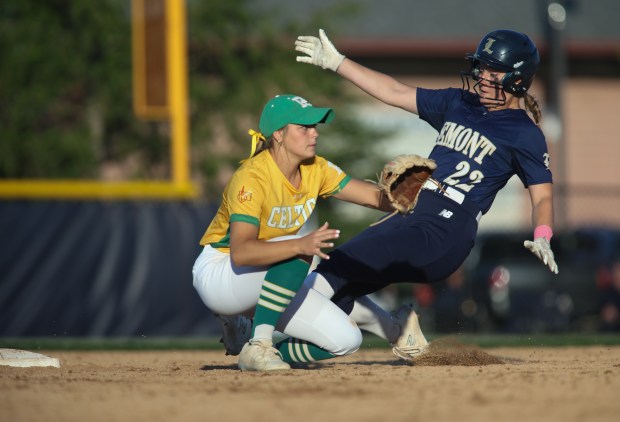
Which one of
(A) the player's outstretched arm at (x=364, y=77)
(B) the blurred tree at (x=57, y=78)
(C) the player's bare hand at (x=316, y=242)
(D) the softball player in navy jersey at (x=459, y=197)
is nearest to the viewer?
(C) the player's bare hand at (x=316, y=242)

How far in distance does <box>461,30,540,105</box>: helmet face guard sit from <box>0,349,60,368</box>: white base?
3.05 m

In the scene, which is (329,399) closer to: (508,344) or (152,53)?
(508,344)

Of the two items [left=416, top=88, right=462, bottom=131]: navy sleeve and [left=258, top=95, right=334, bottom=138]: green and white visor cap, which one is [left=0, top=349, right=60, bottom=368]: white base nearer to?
[left=258, top=95, right=334, bottom=138]: green and white visor cap

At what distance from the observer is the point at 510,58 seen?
6.30 m

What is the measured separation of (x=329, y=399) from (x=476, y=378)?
99cm

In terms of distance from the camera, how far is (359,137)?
16625 mm

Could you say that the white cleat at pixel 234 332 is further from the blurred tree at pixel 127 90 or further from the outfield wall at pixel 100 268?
the blurred tree at pixel 127 90

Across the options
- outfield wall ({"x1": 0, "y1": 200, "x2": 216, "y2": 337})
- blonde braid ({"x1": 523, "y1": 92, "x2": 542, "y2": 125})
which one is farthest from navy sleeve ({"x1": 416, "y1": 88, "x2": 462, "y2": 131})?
outfield wall ({"x1": 0, "y1": 200, "x2": 216, "y2": 337})

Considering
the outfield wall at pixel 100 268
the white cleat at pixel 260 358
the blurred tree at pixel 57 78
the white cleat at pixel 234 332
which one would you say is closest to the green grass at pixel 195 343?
the outfield wall at pixel 100 268

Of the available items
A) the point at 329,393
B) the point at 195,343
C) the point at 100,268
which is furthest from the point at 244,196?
the point at 100,268

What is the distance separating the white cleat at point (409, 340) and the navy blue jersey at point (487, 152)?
2.81 ft

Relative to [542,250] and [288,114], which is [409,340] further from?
[288,114]

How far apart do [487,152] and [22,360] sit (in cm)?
298

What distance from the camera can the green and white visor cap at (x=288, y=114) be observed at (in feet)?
19.5
